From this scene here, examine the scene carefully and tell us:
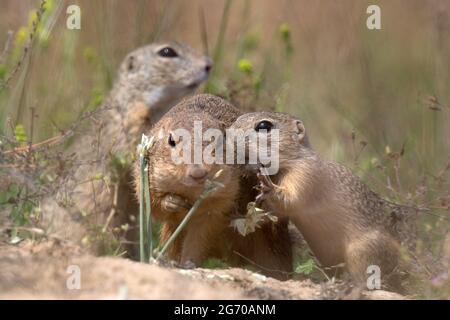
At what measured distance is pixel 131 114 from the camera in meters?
8.62

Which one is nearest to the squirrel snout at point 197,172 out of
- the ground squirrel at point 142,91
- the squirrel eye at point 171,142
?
the squirrel eye at point 171,142

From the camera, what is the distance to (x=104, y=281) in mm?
4641

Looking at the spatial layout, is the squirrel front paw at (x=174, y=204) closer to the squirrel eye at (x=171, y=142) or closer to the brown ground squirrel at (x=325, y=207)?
the squirrel eye at (x=171, y=142)

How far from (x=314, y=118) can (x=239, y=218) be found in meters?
4.11

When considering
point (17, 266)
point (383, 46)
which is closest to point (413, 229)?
point (17, 266)

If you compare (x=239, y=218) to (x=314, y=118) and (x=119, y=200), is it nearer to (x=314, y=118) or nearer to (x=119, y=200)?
(x=119, y=200)

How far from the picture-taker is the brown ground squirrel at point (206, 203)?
18.9 feet

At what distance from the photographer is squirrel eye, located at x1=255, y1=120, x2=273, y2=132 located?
604 centimetres

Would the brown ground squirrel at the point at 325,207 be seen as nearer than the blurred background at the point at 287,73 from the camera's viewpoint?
Yes

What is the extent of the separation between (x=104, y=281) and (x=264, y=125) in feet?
6.28

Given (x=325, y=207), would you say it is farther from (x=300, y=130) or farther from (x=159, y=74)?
(x=159, y=74)

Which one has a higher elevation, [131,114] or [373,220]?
[131,114]

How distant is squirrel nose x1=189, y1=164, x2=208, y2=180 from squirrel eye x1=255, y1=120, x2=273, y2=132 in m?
0.71

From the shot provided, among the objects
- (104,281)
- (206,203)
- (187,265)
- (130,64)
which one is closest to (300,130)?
(206,203)
